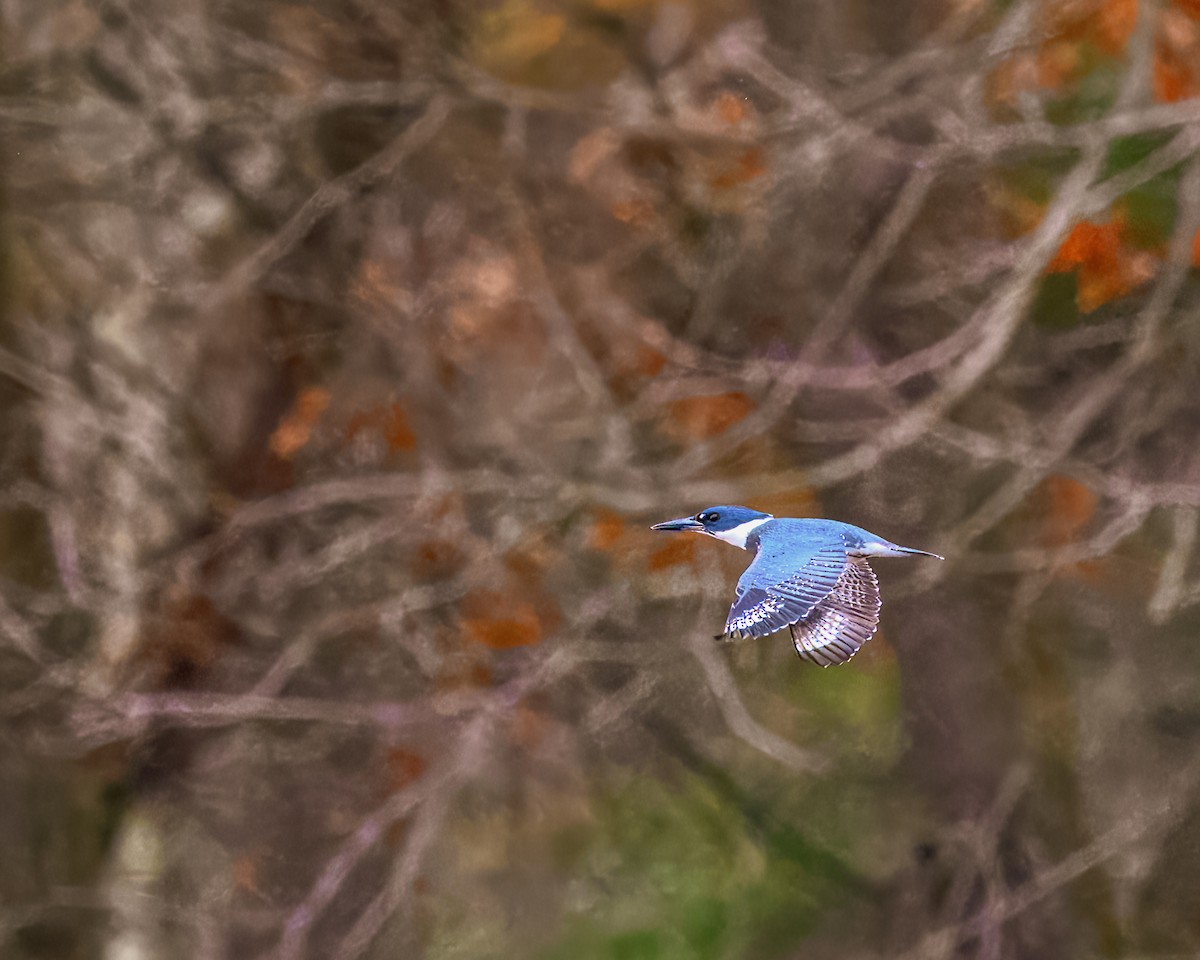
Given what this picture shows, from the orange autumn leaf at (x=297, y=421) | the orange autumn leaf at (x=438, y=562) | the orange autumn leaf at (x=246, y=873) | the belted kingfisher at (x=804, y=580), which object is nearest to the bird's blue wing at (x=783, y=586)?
the belted kingfisher at (x=804, y=580)

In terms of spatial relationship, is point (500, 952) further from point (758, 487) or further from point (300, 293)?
point (300, 293)

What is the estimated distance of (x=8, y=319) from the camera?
930mm

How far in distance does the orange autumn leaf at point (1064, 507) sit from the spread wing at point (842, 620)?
0.80ft

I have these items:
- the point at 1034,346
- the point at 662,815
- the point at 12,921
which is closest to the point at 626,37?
the point at 1034,346

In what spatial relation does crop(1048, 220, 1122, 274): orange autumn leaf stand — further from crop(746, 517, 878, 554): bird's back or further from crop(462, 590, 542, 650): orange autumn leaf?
crop(462, 590, 542, 650): orange autumn leaf

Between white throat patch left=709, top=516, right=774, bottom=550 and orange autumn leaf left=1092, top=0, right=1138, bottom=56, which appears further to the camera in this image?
orange autumn leaf left=1092, top=0, right=1138, bottom=56

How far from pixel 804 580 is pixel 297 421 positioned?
1.56ft

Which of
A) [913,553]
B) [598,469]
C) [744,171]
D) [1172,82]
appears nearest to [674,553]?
[598,469]

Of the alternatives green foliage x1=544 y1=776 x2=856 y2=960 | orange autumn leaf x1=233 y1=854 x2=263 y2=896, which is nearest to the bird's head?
green foliage x1=544 y1=776 x2=856 y2=960

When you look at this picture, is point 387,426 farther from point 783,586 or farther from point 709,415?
point 783,586

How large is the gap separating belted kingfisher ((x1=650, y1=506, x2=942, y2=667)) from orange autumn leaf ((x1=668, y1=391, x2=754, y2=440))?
0.11m

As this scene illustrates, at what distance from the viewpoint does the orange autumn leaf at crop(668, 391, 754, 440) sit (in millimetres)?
951

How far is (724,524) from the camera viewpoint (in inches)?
32.8

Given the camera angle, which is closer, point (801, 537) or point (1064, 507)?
point (801, 537)
